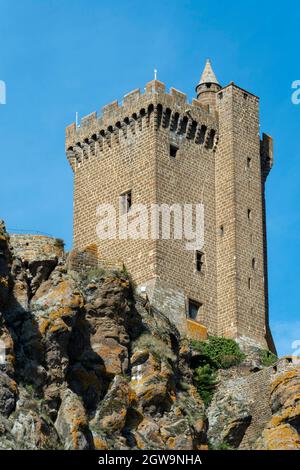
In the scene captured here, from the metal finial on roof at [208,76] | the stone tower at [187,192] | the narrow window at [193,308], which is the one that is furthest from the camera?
the metal finial on roof at [208,76]

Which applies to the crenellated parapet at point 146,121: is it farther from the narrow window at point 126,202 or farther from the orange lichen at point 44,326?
the orange lichen at point 44,326

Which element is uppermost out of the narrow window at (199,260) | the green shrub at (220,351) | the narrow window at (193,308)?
the narrow window at (199,260)

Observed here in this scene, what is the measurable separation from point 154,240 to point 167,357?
8933 millimetres

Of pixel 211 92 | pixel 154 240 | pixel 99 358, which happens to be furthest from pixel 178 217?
pixel 99 358

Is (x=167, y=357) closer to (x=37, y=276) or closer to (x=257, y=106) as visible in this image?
(x=37, y=276)

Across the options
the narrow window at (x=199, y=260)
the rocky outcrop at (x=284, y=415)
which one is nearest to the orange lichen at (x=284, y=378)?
the rocky outcrop at (x=284, y=415)

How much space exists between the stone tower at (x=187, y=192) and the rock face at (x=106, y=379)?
14.7ft

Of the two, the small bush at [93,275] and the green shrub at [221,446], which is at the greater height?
the small bush at [93,275]

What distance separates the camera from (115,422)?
215 ft

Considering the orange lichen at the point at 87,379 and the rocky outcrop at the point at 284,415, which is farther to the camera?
the rocky outcrop at the point at 284,415

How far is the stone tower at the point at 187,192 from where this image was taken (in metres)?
79.9

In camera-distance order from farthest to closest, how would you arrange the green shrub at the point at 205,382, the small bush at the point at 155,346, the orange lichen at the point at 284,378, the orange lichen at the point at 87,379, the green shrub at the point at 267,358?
the green shrub at the point at 267,358 → the green shrub at the point at 205,382 → the orange lichen at the point at 284,378 → the small bush at the point at 155,346 → the orange lichen at the point at 87,379

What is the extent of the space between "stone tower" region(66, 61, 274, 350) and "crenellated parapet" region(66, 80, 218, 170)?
48mm
